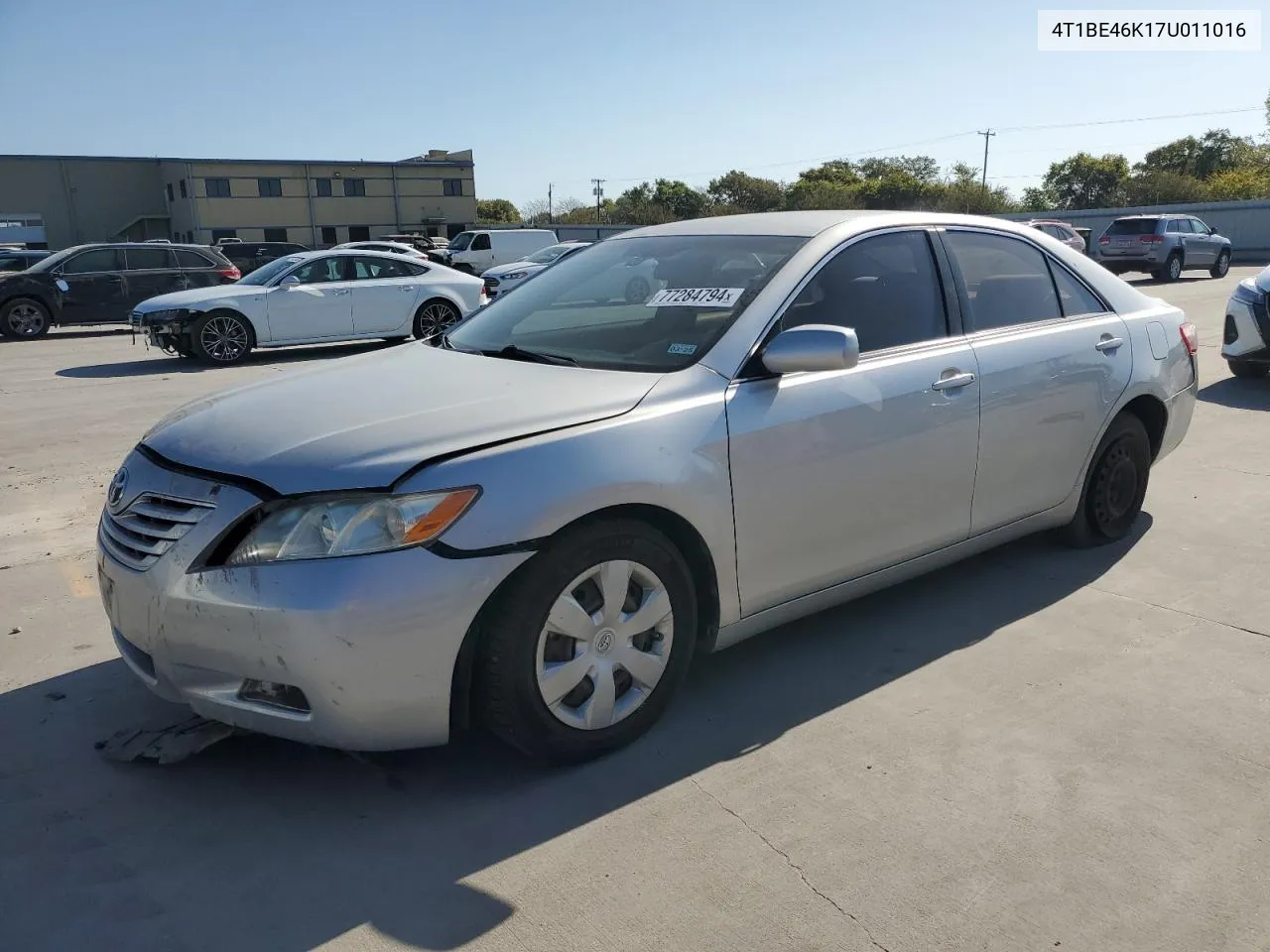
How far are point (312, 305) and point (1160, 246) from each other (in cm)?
2141

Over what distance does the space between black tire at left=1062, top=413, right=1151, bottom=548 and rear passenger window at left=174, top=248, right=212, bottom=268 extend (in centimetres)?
1662

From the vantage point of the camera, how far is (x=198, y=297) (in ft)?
43.6

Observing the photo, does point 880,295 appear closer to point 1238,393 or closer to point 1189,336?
point 1189,336

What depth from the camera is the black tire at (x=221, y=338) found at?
42.6ft

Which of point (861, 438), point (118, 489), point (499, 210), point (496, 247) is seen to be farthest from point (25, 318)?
point (499, 210)

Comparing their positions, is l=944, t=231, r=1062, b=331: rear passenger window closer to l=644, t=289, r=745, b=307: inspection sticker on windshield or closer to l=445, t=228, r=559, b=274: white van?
l=644, t=289, r=745, b=307: inspection sticker on windshield

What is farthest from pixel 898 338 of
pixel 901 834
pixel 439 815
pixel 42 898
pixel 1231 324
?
pixel 1231 324

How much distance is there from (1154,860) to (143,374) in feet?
40.6

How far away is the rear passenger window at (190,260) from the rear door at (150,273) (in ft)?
0.33

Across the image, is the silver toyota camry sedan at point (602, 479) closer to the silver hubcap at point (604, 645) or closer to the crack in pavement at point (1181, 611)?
the silver hubcap at point (604, 645)

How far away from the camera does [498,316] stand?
430cm

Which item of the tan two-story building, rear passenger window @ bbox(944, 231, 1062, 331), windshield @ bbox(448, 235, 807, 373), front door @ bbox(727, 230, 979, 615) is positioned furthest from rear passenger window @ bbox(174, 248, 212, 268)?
the tan two-story building

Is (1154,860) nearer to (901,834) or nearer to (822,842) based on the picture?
(901,834)

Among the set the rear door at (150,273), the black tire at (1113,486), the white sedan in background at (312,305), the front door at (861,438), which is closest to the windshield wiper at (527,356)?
the front door at (861,438)
